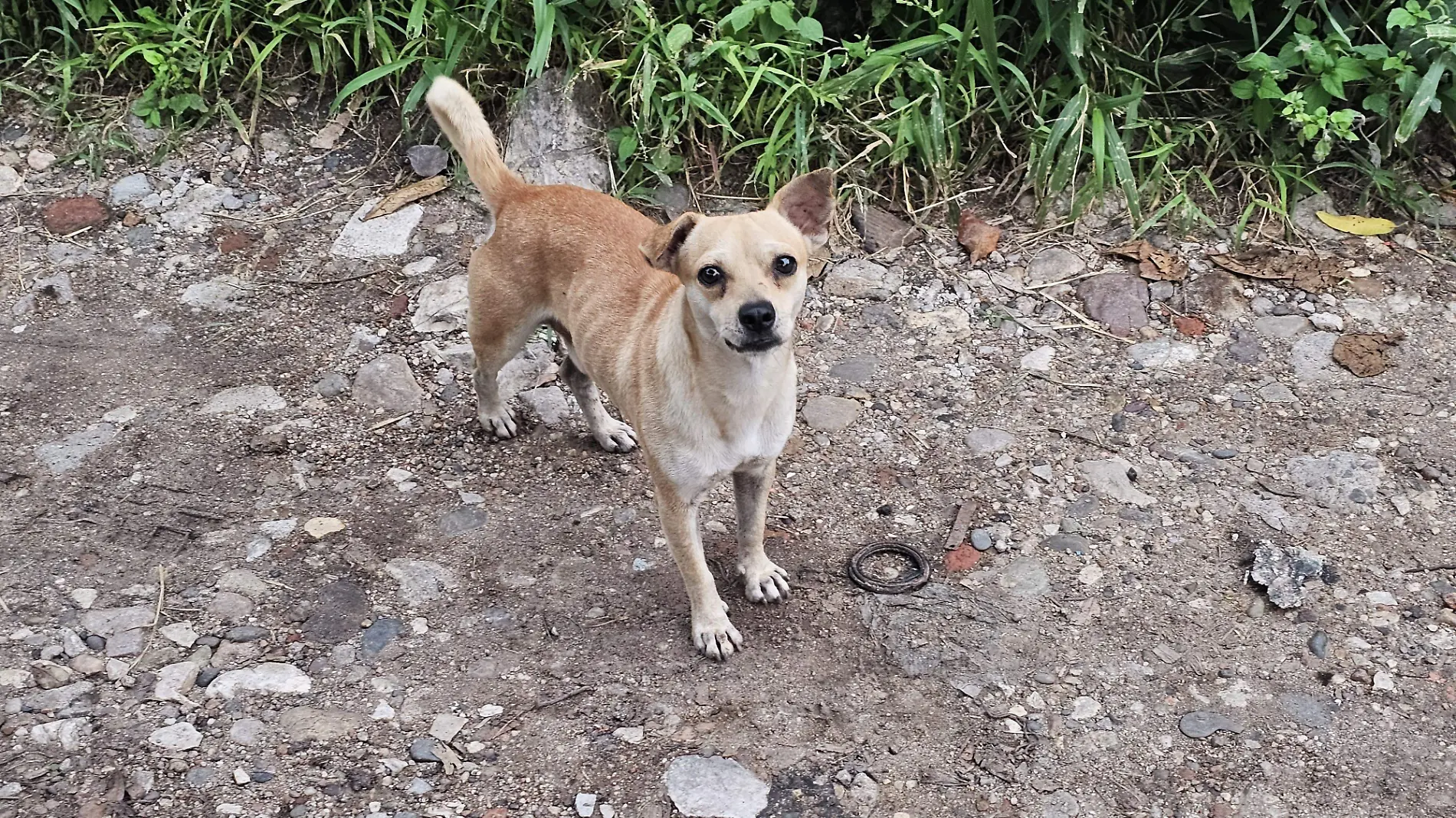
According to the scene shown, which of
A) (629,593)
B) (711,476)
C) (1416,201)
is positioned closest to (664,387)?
(711,476)

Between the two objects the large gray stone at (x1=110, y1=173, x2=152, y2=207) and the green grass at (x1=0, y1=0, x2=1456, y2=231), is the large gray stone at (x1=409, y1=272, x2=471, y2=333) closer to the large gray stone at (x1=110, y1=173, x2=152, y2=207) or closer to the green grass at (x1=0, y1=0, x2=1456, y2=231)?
the green grass at (x1=0, y1=0, x2=1456, y2=231)

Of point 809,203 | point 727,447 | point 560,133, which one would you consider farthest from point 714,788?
point 560,133

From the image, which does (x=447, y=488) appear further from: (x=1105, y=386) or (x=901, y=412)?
(x=1105, y=386)

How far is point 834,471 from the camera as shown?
Result: 434 cm

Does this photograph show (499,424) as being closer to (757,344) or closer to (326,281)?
(326,281)

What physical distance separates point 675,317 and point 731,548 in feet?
3.28

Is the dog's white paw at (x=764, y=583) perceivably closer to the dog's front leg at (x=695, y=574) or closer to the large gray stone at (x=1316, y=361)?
the dog's front leg at (x=695, y=574)

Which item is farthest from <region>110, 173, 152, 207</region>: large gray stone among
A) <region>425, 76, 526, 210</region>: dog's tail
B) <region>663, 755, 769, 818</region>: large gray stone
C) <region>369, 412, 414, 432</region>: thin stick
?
<region>663, 755, 769, 818</region>: large gray stone

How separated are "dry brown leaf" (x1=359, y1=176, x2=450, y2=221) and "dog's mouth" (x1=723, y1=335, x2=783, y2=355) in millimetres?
2941

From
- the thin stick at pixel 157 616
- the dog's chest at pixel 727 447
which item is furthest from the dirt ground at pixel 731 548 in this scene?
the dog's chest at pixel 727 447

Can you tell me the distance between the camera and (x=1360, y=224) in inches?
201

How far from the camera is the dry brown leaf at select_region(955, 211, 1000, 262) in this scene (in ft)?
17.0

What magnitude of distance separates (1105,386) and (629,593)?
79.3 inches

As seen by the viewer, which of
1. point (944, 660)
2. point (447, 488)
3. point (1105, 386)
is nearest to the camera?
point (944, 660)
